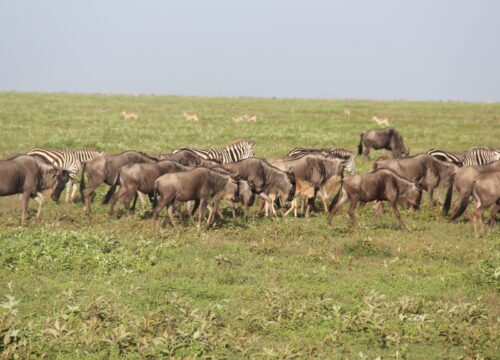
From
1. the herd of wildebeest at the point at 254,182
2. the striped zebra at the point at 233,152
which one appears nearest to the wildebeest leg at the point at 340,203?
the herd of wildebeest at the point at 254,182

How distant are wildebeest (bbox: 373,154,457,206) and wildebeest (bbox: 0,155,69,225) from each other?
894 centimetres

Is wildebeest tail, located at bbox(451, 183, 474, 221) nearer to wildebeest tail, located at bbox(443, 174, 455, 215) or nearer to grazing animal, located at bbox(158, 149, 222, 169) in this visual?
wildebeest tail, located at bbox(443, 174, 455, 215)

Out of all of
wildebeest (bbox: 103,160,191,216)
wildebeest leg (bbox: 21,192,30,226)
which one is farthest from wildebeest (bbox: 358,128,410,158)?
wildebeest leg (bbox: 21,192,30,226)

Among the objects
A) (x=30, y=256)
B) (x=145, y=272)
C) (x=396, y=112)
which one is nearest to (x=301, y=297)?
(x=145, y=272)

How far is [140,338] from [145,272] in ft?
10.5

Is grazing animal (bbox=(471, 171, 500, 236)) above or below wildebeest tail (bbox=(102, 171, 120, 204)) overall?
above

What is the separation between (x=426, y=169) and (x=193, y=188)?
7290 millimetres

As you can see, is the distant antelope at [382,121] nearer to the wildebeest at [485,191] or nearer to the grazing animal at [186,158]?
the grazing animal at [186,158]

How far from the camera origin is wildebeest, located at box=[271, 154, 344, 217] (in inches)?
677

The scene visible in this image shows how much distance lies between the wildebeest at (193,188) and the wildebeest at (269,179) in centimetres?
146

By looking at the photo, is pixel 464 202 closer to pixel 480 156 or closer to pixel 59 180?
pixel 480 156

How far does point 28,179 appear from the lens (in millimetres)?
14883

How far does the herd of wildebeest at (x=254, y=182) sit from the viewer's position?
1454 centimetres

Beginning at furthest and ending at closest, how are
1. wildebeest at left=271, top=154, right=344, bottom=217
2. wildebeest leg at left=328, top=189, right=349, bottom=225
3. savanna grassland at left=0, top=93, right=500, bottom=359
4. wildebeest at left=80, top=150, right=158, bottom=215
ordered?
wildebeest at left=271, top=154, right=344, bottom=217 → wildebeest at left=80, top=150, right=158, bottom=215 → wildebeest leg at left=328, top=189, right=349, bottom=225 → savanna grassland at left=0, top=93, right=500, bottom=359
